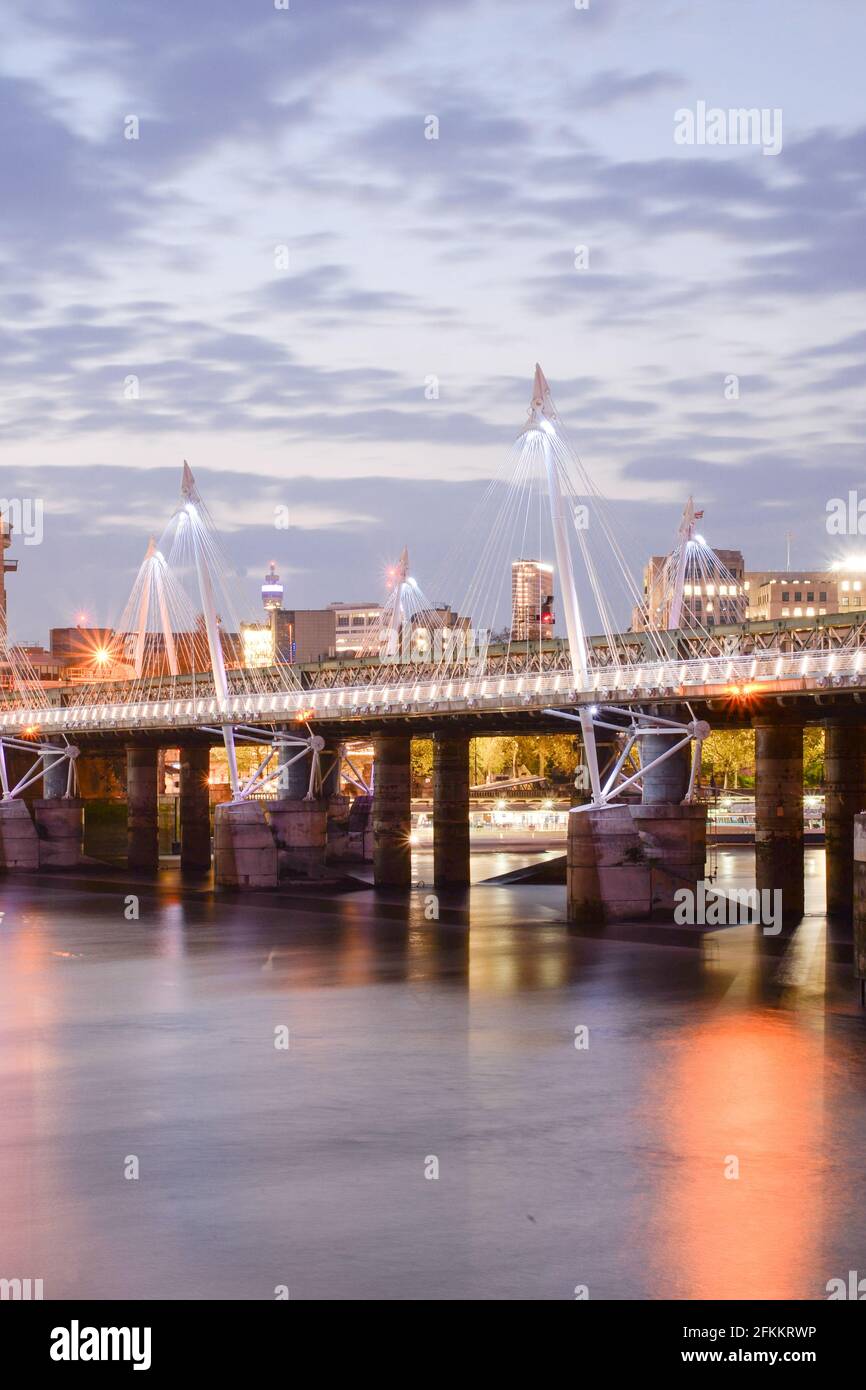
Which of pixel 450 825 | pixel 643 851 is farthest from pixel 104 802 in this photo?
pixel 643 851

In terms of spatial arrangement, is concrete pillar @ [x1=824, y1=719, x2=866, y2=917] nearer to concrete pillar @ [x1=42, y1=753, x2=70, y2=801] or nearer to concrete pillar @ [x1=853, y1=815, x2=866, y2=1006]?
concrete pillar @ [x1=853, y1=815, x2=866, y2=1006]

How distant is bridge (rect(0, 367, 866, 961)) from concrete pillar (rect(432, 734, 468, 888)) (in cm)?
10

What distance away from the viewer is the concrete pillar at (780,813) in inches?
2574

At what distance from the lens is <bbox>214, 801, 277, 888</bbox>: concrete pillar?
3260 inches

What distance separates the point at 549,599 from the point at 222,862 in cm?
2037

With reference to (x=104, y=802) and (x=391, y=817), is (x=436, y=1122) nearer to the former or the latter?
(x=391, y=817)

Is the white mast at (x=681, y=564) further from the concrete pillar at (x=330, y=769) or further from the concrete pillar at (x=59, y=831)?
the concrete pillar at (x=59, y=831)

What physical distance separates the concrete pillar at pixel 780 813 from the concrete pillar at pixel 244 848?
26.5 meters

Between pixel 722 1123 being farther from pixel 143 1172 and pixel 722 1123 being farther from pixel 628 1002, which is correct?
pixel 628 1002

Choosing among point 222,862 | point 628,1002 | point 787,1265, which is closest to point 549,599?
point 222,862

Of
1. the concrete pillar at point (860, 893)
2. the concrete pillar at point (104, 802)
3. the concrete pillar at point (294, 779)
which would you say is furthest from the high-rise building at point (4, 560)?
the concrete pillar at point (860, 893)

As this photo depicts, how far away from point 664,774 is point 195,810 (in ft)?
155
